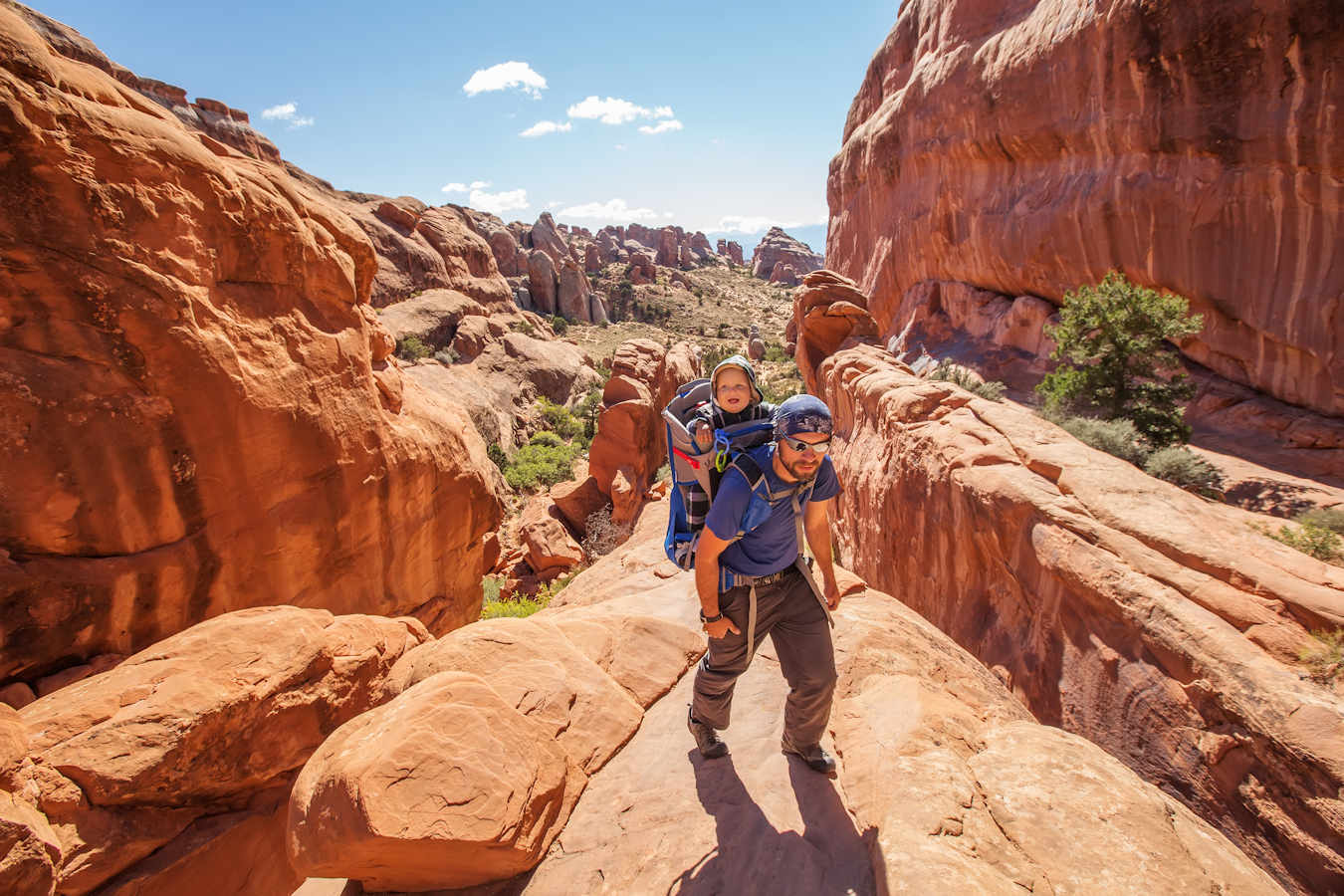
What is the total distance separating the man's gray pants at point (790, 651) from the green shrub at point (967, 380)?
16.8 m

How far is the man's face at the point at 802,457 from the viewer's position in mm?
3039

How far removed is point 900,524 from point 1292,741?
517 centimetres

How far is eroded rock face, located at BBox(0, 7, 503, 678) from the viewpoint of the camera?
3.99 m

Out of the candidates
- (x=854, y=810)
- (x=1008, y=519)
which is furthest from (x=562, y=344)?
(x=854, y=810)

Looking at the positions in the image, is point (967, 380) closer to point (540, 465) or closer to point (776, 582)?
point (540, 465)

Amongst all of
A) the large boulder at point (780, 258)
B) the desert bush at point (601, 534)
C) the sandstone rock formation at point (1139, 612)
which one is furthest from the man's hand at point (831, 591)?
the large boulder at point (780, 258)

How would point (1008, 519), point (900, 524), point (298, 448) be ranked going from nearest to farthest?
1. point (298, 448)
2. point (1008, 519)
3. point (900, 524)

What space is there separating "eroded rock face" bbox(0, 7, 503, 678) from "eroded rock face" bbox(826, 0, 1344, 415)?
814 inches

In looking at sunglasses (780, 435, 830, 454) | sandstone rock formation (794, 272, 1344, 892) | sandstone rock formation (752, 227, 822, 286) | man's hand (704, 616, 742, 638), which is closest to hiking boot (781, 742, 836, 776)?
man's hand (704, 616, 742, 638)

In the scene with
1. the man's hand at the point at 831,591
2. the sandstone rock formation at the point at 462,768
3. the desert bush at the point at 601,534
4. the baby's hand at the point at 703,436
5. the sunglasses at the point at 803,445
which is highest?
the baby's hand at the point at 703,436

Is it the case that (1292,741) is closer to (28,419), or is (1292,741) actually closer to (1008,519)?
(1008,519)

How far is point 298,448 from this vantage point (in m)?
5.59

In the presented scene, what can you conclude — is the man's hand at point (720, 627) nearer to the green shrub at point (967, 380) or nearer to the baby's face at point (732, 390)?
the baby's face at point (732, 390)

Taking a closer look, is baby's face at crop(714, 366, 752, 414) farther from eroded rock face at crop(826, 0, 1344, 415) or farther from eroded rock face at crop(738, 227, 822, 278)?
eroded rock face at crop(738, 227, 822, 278)
